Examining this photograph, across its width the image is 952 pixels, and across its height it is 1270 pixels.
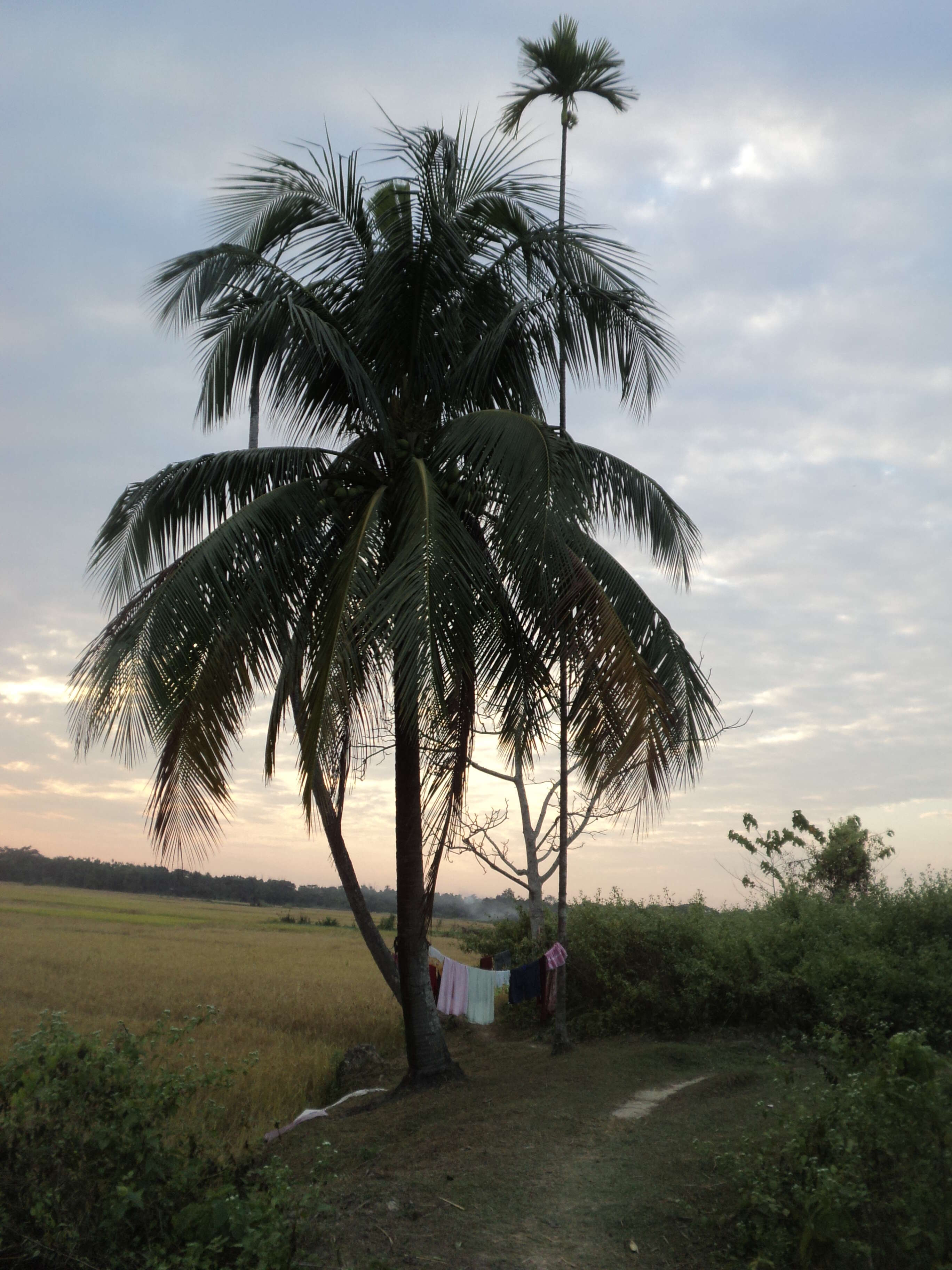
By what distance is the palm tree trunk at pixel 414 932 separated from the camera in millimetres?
9766

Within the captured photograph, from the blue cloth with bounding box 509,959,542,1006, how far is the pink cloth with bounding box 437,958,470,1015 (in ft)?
2.39

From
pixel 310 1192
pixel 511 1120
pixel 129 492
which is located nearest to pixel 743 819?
pixel 511 1120

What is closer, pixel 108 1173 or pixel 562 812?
pixel 108 1173

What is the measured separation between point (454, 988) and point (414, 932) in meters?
4.35

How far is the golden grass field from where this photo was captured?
1192 centimetres

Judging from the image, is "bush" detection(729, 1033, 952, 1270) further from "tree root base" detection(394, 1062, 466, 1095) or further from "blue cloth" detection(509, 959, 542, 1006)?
"blue cloth" detection(509, 959, 542, 1006)

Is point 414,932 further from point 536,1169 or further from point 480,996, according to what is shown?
point 480,996

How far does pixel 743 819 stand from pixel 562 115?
15374mm

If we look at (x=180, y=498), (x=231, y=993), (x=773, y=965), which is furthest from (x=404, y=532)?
(x=231, y=993)

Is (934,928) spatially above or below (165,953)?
above

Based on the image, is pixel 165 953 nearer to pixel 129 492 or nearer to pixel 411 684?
pixel 129 492

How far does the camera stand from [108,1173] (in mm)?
5105

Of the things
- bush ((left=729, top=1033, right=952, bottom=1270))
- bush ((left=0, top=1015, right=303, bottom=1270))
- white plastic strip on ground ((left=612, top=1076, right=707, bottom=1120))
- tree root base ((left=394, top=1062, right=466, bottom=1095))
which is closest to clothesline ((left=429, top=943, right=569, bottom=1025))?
tree root base ((left=394, top=1062, right=466, bottom=1095))

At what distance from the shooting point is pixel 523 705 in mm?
9469
